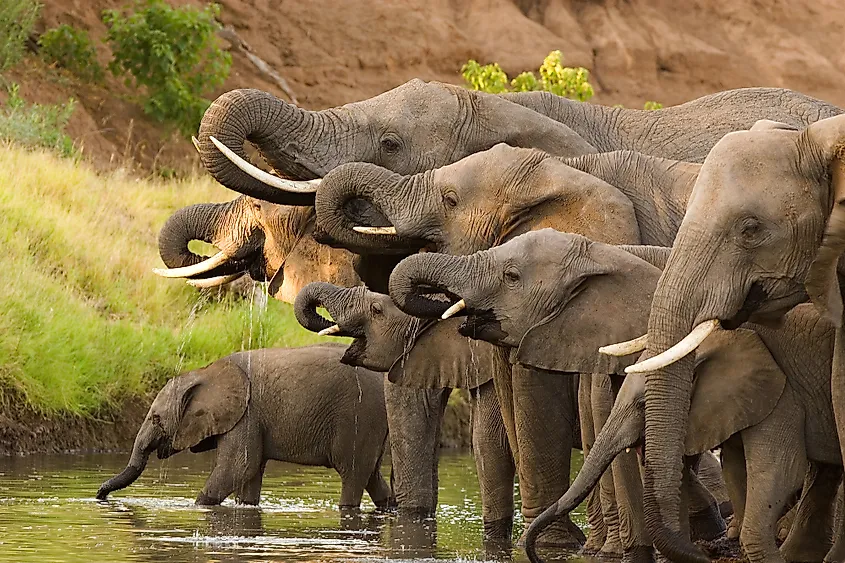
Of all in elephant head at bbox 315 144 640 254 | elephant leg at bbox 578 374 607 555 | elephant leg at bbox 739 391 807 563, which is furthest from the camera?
elephant head at bbox 315 144 640 254

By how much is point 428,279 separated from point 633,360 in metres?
0.83

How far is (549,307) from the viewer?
766 centimetres

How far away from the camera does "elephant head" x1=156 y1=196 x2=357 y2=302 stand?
1039 centimetres

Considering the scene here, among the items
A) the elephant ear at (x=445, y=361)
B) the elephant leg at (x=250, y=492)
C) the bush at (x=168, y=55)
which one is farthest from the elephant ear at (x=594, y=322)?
the bush at (x=168, y=55)

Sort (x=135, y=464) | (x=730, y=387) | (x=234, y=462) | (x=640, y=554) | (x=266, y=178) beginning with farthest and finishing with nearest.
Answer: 1. (x=234, y=462)
2. (x=135, y=464)
3. (x=266, y=178)
4. (x=640, y=554)
5. (x=730, y=387)

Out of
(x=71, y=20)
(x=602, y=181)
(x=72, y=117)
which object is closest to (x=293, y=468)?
(x=602, y=181)

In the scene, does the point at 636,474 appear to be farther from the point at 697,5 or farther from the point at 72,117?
the point at 697,5

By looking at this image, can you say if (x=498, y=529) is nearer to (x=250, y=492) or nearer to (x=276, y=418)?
(x=250, y=492)

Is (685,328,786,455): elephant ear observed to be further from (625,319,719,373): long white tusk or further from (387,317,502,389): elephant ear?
(387,317,502,389): elephant ear

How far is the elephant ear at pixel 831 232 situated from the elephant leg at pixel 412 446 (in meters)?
4.17

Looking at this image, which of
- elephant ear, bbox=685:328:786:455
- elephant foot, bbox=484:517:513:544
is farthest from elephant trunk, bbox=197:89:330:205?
elephant ear, bbox=685:328:786:455

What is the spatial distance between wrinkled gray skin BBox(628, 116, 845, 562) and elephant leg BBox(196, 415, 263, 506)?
14.4 feet

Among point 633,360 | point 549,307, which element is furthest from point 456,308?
point 633,360

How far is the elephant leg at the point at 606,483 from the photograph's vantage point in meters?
7.98
